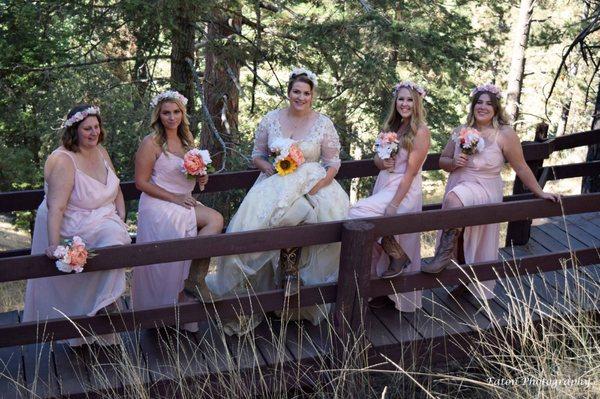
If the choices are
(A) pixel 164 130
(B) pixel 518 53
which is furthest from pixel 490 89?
(B) pixel 518 53

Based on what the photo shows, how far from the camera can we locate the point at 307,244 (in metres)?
4.70

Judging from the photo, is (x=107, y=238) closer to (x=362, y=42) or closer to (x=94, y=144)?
(x=94, y=144)

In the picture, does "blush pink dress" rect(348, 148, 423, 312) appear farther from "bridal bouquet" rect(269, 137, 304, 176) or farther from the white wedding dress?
"bridal bouquet" rect(269, 137, 304, 176)

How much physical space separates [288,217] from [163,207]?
0.94 metres

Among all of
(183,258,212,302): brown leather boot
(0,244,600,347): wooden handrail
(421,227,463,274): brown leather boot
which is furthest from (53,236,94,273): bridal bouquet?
(421,227,463,274): brown leather boot

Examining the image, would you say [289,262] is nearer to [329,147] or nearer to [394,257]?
[394,257]

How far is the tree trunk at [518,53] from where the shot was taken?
18.2 m

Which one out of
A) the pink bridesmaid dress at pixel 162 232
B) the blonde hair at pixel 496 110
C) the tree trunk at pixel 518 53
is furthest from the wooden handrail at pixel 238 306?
the tree trunk at pixel 518 53

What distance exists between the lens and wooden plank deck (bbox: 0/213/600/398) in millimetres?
4488

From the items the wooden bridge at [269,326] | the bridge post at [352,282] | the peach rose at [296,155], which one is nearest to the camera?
the wooden bridge at [269,326]

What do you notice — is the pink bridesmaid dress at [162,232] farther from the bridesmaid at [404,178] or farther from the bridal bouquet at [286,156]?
the bridesmaid at [404,178]

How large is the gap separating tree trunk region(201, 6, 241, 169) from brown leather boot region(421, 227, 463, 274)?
6868 millimetres

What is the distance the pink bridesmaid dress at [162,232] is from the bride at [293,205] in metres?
0.33

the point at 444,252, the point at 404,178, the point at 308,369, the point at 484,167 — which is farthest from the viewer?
the point at 484,167
